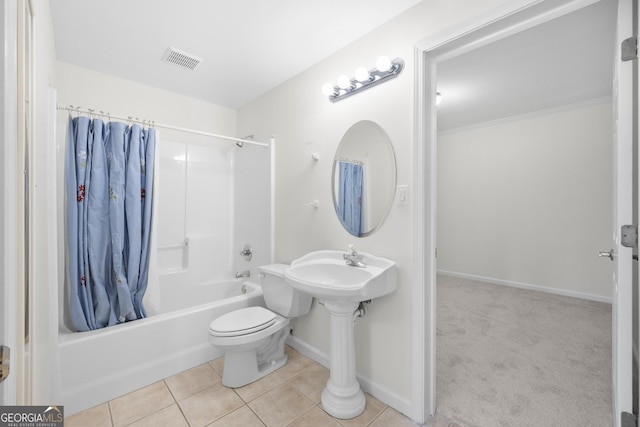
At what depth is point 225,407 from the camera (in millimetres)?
1602

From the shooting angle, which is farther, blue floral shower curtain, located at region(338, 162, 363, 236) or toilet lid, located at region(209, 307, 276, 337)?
blue floral shower curtain, located at region(338, 162, 363, 236)

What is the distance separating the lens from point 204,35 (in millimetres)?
1813

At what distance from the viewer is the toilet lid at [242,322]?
1730mm

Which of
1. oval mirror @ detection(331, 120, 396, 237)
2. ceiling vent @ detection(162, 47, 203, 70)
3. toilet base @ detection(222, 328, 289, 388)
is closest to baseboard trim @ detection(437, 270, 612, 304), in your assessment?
oval mirror @ detection(331, 120, 396, 237)

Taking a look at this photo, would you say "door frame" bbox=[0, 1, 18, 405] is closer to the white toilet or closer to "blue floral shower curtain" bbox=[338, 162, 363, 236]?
the white toilet

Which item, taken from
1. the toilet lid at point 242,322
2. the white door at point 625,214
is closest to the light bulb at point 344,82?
the white door at point 625,214

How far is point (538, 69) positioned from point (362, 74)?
6.26 ft

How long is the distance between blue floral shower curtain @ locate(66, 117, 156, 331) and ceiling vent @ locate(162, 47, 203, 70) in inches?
22.9

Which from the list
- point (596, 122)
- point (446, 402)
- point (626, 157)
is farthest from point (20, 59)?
point (596, 122)

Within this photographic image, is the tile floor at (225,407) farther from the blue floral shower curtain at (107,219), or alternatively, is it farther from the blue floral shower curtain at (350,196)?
the blue floral shower curtain at (350,196)

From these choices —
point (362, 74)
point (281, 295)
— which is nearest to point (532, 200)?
point (362, 74)

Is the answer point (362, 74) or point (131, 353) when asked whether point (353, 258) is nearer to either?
point (362, 74)

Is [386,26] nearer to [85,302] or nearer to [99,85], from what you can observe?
[99,85]

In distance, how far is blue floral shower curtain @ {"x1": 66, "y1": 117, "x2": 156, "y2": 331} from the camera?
5.77 ft
